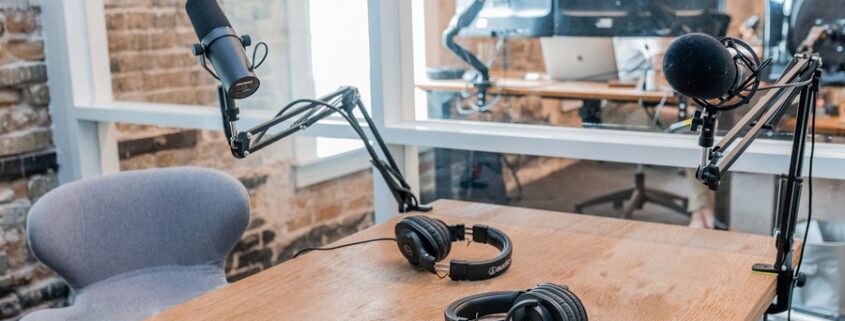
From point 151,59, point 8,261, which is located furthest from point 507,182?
point 8,261

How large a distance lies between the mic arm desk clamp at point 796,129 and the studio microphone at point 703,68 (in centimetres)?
5

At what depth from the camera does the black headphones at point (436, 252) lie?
140 centimetres

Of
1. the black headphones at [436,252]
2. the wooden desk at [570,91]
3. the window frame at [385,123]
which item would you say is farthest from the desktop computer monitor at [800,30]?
the black headphones at [436,252]

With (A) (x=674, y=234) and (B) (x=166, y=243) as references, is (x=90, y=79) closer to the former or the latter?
(B) (x=166, y=243)

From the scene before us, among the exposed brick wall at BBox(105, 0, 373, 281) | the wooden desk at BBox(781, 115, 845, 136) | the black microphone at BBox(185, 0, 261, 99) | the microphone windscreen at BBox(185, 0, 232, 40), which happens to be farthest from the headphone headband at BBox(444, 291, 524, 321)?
the exposed brick wall at BBox(105, 0, 373, 281)

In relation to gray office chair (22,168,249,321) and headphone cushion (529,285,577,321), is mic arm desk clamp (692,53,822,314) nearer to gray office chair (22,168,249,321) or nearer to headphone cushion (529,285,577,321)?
headphone cushion (529,285,577,321)

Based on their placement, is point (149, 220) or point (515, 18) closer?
point (149, 220)

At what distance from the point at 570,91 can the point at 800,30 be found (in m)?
0.78

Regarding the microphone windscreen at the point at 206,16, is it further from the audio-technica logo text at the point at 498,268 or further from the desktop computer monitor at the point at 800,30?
the desktop computer monitor at the point at 800,30

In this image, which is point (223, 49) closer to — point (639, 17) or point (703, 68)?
point (703, 68)

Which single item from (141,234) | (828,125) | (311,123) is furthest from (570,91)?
(141,234)

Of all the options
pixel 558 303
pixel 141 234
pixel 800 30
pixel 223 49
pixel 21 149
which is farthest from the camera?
pixel 21 149

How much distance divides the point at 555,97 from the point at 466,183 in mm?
416

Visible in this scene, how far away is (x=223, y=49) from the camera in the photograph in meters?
1.35
